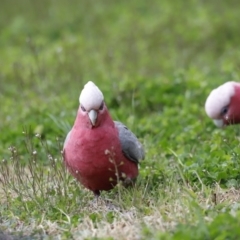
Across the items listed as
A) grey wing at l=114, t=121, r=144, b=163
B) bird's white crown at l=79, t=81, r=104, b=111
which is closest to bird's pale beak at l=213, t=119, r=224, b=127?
grey wing at l=114, t=121, r=144, b=163

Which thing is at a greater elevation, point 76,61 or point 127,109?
point 76,61

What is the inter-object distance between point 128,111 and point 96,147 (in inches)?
102

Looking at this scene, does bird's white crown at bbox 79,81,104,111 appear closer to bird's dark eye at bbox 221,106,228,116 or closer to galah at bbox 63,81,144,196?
galah at bbox 63,81,144,196

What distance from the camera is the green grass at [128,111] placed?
4.71 m

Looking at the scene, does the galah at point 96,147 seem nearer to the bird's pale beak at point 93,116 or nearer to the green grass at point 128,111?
the bird's pale beak at point 93,116

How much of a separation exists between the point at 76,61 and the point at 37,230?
513 cm

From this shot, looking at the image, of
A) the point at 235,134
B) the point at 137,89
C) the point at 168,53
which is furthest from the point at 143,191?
the point at 168,53

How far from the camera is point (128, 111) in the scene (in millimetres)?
7621

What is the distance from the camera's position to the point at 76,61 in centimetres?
966

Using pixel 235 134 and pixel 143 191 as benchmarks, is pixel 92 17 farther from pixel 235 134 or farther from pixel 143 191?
pixel 143 191

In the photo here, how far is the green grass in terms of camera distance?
4.71 metres

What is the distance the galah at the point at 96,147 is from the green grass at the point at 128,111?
0.13 metres

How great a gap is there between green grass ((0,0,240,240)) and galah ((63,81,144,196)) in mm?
133

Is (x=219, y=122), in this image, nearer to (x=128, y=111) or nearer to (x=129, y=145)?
(x=128, y=111)
